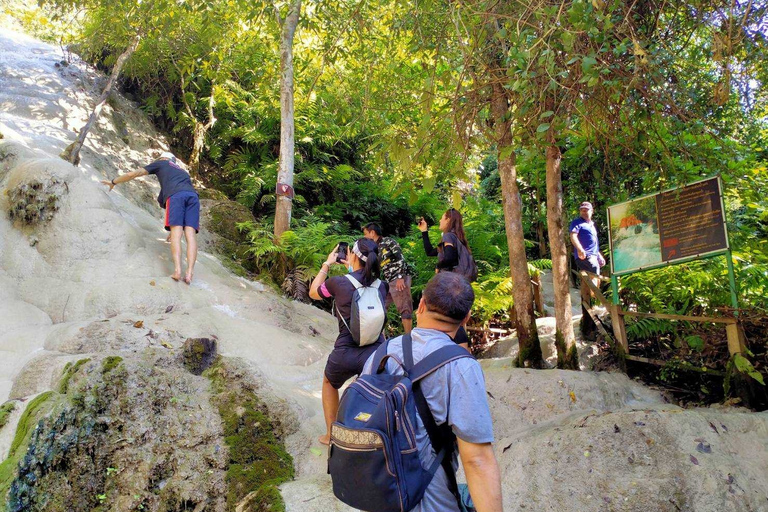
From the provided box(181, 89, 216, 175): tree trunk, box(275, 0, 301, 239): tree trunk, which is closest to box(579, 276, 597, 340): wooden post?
box(275, 0, 301, 239): tree trunk

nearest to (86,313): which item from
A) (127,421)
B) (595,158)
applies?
(127,421)

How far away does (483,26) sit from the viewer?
175 inches

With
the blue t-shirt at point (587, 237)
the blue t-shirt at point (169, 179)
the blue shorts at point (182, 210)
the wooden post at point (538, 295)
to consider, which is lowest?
the wooden post at point (538, 295)

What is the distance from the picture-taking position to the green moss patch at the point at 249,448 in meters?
4.05

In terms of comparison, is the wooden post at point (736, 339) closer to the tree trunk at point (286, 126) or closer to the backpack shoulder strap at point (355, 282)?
the backpack shoulder strap at point (355, 282)

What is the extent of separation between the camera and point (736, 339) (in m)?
5.01

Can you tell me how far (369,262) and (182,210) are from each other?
371 centimetres

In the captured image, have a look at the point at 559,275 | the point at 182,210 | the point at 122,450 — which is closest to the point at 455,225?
the point at 559,275

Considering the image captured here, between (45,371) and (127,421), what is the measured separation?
1.02 meters

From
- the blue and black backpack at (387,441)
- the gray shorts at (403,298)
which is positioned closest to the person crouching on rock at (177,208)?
the gray shorts at (403,298)

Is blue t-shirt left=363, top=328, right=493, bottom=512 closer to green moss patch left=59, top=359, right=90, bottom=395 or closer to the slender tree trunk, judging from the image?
green moss patch left=59, top=359, right=90, bottom=395

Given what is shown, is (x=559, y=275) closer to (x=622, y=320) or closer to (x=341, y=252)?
(x=622, y=320)

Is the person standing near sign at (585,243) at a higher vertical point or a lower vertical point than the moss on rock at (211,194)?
lower

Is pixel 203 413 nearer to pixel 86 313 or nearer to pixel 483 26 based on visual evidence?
pixel 86 313
